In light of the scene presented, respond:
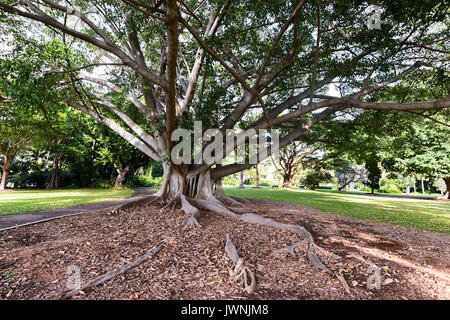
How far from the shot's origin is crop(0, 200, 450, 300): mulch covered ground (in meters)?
2.50

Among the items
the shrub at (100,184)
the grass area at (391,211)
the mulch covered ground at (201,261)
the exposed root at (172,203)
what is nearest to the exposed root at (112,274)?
the mulch covered ground at (201,261)

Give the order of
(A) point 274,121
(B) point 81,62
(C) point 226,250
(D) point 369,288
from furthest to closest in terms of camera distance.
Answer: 1. (A) point 274,121
2. (B) point 81,62
3. (C) point 226,250
4. (D) point 369,288

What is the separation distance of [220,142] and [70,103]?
577cm

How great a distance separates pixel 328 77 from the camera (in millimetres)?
6465

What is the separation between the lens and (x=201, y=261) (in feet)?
10.5

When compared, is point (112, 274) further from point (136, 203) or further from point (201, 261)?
point (136, 203)

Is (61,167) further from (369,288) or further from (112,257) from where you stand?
(369,288)

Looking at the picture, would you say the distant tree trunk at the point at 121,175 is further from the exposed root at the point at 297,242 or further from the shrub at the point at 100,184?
the exposed root at the point at 297,242

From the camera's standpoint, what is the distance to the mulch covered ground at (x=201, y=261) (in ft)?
8.19

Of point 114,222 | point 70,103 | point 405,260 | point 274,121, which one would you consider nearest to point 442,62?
point 274,121
